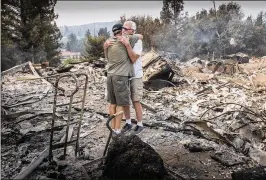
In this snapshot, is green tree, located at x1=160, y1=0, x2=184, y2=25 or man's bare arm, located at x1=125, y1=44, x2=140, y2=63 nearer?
man's bare arm, located at x1=125, y1=44, x2=140, y2=63

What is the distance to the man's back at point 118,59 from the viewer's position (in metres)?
3.57

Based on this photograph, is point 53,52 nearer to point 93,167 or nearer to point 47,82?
point 47,82

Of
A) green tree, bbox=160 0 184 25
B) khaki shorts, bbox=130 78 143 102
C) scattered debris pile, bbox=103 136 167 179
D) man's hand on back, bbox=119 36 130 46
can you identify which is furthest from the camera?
green tree, bbox=160 0 184 25

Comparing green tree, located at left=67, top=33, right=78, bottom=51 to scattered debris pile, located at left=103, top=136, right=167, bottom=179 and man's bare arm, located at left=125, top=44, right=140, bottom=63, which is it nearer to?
man's bare arm, located at left=125, top=44, right=140, bottom=63

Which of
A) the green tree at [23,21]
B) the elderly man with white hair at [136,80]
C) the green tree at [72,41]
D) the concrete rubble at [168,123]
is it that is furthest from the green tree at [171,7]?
the green tree at [23,21]

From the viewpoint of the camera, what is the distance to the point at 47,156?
3.08 metres

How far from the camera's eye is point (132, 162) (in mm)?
2689

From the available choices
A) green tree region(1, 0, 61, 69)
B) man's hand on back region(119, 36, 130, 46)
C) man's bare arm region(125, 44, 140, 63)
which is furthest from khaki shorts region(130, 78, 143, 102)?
green tree region(1, 0, 61, 69)

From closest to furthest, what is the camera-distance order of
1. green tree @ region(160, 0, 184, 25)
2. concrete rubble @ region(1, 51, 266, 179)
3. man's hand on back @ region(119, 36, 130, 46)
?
concrete rubble @ region(1, 51, 266, 179)
man's hand on back @ region(119, 36, 130, 46)
green tree @ region(160, 0, 184, 25)

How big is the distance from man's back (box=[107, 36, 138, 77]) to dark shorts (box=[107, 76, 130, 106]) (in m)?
0.06

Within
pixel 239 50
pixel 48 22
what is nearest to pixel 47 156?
pixel 48 22

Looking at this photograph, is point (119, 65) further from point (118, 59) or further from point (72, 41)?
point (72, 41)

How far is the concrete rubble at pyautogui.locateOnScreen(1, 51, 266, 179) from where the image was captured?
3.13m

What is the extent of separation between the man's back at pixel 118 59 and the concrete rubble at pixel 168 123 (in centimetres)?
85
